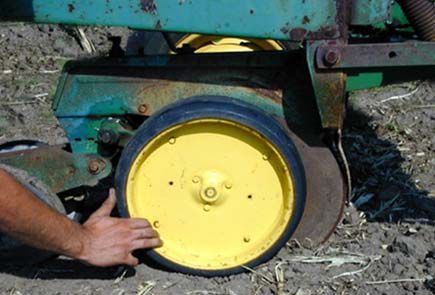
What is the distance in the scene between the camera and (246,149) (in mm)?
3707

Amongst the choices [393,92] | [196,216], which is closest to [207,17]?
[196,216]

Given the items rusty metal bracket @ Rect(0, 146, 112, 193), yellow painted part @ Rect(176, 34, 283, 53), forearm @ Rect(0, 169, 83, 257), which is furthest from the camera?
yellow painted part @ Rect(176, 34, 283, 53)

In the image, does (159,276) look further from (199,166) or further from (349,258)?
(349,258)

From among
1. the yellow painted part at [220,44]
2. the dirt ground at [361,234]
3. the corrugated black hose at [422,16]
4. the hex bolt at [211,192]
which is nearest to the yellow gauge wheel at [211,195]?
the hex bolt at [211,192]

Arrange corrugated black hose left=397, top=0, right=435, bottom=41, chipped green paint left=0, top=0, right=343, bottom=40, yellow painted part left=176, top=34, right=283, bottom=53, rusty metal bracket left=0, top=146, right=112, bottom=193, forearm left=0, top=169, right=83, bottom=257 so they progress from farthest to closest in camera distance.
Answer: yellow painted part left=176, top=34, right=283, bottom=53
rusty metal bracket left=0, top=146, right=112, bottom=193
corrugated black hose left=397, top=0, right=435, bottom=41
chipped green paint left=0, top=0, right=343, bottom=40
forearm left=0, top=169, right=83, bottom=257

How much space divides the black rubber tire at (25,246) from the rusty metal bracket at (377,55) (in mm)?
1050

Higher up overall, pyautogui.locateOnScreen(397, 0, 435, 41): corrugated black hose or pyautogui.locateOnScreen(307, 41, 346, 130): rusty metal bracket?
pyautogui.locateOnScreen(397, 0, 435, 41): corrugated black hose

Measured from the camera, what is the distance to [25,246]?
12.6ft

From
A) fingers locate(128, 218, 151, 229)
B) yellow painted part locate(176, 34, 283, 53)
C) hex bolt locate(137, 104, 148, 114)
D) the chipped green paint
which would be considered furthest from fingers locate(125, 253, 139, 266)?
yellow painted part locate(176, 34, 283, 53)

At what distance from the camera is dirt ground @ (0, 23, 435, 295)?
12.2 feet

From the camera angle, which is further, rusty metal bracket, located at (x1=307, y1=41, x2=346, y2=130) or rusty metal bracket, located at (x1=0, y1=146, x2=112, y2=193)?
rusty metal bracket, located at (x1=0, y1=146, x2=112, y2=193)

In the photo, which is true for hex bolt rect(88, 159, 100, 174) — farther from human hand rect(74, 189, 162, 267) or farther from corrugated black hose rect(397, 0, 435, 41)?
corrugated black hose rect(397, 0, 435, 41)

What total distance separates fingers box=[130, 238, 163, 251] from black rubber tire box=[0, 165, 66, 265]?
0.92 ft

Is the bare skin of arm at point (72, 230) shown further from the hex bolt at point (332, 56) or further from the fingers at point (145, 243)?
the hex bolt at point (332, 56)
